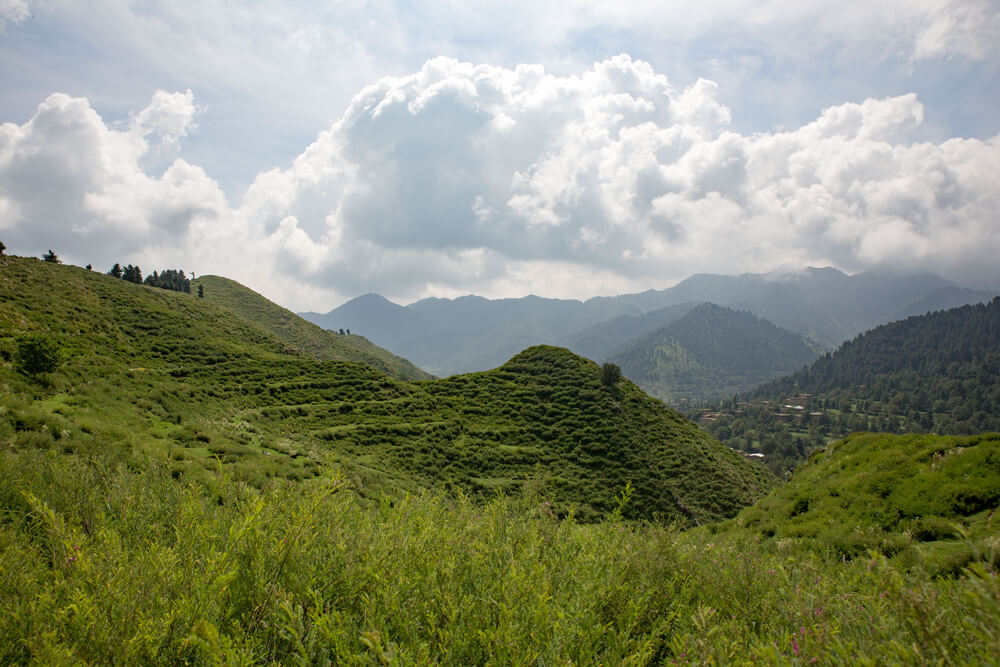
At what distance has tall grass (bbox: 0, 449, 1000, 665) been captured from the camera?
2.96 meters

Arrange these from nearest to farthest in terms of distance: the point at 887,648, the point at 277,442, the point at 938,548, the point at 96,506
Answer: the point at 887,648
the point at 96,506
the point at 938,548
the point at 277,442

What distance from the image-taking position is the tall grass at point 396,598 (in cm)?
296

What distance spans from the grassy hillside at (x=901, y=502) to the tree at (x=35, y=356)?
105 feet

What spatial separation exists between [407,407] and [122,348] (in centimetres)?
Answer: 2914

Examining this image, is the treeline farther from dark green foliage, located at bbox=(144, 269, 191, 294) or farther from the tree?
the tree

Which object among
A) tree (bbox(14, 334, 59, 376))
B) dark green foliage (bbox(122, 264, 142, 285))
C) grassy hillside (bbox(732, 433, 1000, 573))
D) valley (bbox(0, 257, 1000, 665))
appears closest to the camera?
valley (bbox(0, 257, 1000, 665))

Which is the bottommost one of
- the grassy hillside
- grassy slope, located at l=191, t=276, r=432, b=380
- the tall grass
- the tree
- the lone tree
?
the grassy hillside

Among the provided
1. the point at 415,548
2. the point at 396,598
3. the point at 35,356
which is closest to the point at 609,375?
the point at 35,356

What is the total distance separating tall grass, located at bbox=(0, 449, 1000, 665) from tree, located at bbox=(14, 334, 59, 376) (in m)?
20.2

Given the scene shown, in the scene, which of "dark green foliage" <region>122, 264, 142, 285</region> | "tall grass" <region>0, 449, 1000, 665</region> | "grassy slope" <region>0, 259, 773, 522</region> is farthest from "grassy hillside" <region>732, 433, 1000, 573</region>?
"dark green foliage" <region>122, 264, 142, 285</region>

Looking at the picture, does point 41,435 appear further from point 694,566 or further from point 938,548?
point 938,548

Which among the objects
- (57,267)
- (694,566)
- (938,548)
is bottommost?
(938,548)

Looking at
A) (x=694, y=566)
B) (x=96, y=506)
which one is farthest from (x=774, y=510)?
(x=96, y=506)

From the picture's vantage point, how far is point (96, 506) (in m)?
5.78
